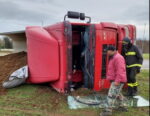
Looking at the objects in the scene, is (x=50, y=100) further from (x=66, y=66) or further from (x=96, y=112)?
(x=96, y=112)

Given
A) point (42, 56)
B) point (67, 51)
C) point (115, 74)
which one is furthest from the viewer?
point (42, 56)

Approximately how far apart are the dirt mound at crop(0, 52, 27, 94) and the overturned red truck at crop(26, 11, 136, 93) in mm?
1251

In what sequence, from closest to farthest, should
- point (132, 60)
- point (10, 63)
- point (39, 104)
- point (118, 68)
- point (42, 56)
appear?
point (118, 68), point (39, 104), point (132, 60), point (42, 56), point (10, 63)

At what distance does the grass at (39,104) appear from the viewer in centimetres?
330

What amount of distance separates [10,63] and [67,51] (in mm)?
3086

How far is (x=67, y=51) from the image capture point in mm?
4035

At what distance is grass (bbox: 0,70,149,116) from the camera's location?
330cm

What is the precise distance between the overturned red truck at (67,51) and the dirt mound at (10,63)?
125 cm

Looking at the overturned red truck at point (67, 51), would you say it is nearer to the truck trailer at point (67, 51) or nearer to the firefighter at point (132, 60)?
the truck trailer at point (67, 51)

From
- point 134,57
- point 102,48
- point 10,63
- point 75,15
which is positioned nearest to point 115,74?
point 102,48

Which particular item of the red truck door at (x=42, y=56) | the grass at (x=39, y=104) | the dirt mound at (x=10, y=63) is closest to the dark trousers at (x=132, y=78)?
the grass at (x=39, y=104)

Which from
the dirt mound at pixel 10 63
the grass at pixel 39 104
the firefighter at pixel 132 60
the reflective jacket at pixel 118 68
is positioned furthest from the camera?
the dirt mound at pixel 10 63

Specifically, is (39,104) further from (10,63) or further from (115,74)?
(10,63)

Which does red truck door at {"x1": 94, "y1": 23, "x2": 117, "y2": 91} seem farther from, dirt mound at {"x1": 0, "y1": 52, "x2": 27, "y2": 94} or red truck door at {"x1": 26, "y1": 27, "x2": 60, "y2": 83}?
dirt mound at {"x1": 0, "y1": 52, "x2": 27, "y2": 94}
